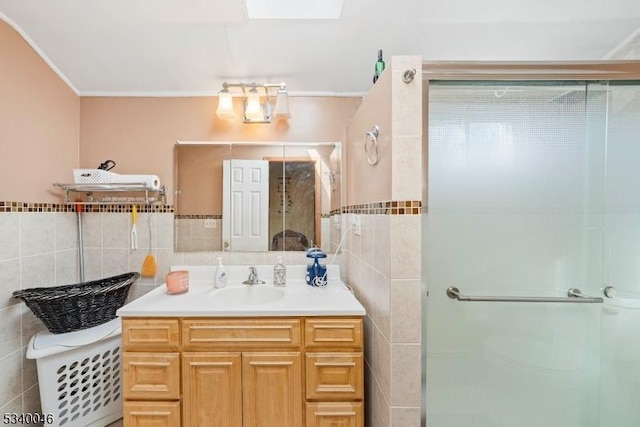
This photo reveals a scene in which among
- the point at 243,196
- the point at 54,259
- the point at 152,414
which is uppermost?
the point at 243,196

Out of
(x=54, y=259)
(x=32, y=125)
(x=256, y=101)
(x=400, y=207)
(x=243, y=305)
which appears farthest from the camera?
(x=256, y=101)

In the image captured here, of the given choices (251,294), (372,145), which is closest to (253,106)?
(372,145)

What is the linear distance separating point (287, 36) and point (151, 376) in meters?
1.84

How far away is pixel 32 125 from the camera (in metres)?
1.59

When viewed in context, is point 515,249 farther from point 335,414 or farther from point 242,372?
point 242,372

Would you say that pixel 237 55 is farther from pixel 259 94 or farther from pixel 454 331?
pixel 454 331

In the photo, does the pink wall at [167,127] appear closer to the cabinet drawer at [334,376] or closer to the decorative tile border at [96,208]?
the decorative tile border at [96,208]

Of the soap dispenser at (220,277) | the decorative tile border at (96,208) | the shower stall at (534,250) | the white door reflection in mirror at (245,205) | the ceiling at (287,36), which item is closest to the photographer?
the shower stall at (534,250)

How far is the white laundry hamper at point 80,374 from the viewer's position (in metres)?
1.42

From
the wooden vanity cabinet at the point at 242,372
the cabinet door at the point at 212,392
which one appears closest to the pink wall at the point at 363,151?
the wooden vanity cabinet at the point at 242,372

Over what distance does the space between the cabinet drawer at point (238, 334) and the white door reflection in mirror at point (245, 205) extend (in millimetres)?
655

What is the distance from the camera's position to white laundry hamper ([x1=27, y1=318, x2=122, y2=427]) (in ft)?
4.67

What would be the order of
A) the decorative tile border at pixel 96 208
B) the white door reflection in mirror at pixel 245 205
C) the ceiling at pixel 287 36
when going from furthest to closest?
the white door reflection in mirror at pixel 245 205 → the decorative tile border at pixel 96 208 → the ceiling at pixel 287 36

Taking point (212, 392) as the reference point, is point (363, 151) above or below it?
above
